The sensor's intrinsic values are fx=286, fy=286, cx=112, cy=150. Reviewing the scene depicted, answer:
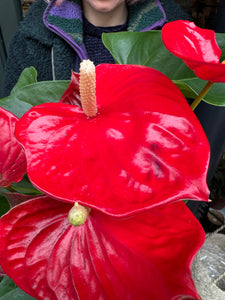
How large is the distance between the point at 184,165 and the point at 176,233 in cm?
5

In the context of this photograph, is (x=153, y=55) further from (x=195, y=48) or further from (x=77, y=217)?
(x=77, y=217)

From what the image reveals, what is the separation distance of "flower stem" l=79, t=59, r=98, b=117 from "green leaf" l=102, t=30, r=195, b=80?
0.11 meters

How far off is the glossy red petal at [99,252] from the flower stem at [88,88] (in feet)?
0.21

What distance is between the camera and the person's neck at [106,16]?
2.48ft

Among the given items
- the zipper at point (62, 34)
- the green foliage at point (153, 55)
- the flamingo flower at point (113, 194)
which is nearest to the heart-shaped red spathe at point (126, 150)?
the flamingo flower at point (113, 194)

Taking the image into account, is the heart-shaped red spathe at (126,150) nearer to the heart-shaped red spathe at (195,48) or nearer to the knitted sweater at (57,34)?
the heart-shaped red spathe at (195,48)

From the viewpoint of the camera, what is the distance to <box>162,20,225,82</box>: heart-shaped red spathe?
0.17m

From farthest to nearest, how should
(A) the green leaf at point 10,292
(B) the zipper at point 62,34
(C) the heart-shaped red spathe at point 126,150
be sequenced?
(B) the zipper at point 62,34
(A) the green leaf at point 10,292
(C) the heart-shaped red spathe at point 126,150

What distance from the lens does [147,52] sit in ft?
0.95

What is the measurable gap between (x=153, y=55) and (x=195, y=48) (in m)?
0.09

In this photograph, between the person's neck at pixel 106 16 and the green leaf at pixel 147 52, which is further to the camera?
the person's neck at pixel 106 16

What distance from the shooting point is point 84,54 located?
29.0 inches

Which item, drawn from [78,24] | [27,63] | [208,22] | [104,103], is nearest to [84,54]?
[78,24]

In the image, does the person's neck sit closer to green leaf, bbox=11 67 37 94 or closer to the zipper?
the zipper
